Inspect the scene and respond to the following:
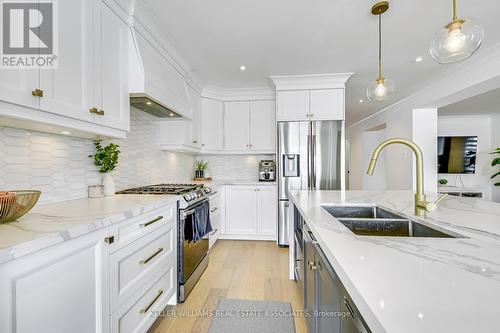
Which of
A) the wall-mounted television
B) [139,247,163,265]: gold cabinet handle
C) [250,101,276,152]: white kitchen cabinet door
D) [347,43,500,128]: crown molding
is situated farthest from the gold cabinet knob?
the wall-mounted television

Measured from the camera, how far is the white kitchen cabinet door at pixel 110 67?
1.49 meters

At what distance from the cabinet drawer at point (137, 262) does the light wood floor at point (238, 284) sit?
1.61ft

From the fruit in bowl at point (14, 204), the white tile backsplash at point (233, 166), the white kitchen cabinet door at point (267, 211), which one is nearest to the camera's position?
the fruit in bowl at point (14, 204)

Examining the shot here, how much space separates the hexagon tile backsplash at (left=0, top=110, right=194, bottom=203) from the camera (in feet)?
4.30

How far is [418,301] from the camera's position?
0.43 metres

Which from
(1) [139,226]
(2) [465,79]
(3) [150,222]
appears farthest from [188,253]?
(2) [465,79]

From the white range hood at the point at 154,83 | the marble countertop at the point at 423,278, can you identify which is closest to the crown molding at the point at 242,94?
the white range hood at the point at 154,83

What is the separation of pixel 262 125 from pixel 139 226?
2807 millimetres

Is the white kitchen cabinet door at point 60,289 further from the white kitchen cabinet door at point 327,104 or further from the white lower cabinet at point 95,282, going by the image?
the white kitchen cabinet door at point 327,104

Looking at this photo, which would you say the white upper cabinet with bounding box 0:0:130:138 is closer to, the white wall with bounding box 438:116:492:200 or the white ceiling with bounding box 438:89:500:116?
the white ceiling with bounding box 438:89:500:116

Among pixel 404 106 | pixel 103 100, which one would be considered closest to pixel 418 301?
pixel 103 100

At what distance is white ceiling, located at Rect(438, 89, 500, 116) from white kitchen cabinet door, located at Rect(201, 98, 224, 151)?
14.7 ft

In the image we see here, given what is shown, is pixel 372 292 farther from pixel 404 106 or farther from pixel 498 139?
pixel 498 139

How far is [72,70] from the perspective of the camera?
4.25 feet
